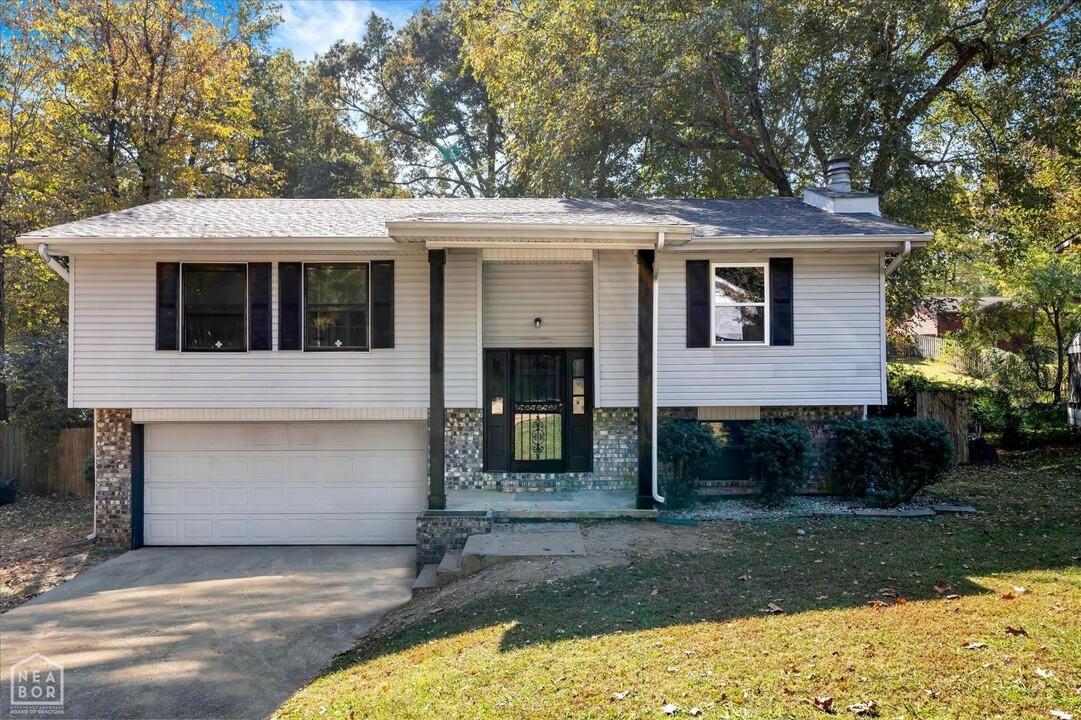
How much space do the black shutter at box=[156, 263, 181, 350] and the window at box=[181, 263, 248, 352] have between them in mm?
96

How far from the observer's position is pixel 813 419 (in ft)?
32.9

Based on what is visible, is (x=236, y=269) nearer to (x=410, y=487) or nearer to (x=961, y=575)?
(x=410, y=487)

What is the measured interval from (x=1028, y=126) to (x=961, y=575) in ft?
38.5

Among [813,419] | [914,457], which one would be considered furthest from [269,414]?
[914,457]

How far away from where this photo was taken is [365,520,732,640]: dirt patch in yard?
6660 mm

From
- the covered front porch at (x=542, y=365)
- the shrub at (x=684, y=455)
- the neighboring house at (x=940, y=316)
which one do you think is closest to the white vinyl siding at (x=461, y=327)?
the covered front porch at (x=542, y=365)

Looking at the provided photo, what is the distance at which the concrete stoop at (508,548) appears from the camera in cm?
744

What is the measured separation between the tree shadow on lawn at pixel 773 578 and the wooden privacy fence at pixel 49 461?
1017 centimetres

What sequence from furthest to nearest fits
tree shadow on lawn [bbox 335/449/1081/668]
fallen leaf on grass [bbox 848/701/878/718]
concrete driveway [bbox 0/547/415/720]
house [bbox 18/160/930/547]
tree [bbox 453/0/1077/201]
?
tree [bbox 453/0/1077/201] → house [bbox 18/160/930/547] → concrete driveway [bbox 0/547/415/720] → tree shadow on lawn [bbox 335/449/1081/668] → fallen leaf on grass [bbox 848/701/878/718]

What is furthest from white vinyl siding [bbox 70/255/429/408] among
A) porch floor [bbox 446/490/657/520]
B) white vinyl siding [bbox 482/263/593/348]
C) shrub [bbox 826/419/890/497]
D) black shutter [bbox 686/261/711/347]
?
shrub [bbox 826/419/890/497]

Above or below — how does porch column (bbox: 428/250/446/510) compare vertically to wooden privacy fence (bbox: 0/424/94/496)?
above

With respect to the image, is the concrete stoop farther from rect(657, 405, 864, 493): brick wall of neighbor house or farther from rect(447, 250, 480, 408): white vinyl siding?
rect(657, 405, 864, 493): brick wall of neighbor house

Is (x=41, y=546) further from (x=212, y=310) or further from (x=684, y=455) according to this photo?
(x=684, y=455)

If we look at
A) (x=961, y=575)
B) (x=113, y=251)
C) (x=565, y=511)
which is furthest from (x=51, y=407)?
(x=961, y=575)
